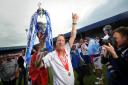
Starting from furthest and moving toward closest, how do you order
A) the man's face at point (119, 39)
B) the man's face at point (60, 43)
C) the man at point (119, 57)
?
the man's face at point (60, 43)
the man's face at point (119, 39)
the man at point (119, 57)

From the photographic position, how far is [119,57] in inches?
178

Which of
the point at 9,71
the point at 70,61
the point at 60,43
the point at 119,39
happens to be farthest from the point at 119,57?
the point at 9,71

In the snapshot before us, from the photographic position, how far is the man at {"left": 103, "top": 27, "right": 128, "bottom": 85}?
4.49 meters

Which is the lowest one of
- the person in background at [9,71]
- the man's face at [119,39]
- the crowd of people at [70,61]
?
the person in background at [9,71]

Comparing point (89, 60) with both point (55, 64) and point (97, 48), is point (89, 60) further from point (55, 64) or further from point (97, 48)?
point (55, 64)

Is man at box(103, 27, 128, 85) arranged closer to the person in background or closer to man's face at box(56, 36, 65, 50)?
man's face at box(56, 36, 65, 50)

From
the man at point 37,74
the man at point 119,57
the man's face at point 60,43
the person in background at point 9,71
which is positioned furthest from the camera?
the person in background at point 9,71

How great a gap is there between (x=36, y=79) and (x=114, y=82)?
5.44ft

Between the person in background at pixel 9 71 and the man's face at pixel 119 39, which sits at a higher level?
the man's face at pixel 119 39

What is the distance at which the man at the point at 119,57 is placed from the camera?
4492mm

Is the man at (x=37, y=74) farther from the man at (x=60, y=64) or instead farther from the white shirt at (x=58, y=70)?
the white shirt at (x=58, y=70)

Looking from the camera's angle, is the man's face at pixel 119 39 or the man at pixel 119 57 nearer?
the man at pixel 119 57

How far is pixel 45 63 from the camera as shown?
5.15 meters

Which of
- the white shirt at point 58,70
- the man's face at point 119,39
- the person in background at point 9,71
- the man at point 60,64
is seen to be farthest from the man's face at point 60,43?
the person in background at point 9,71
